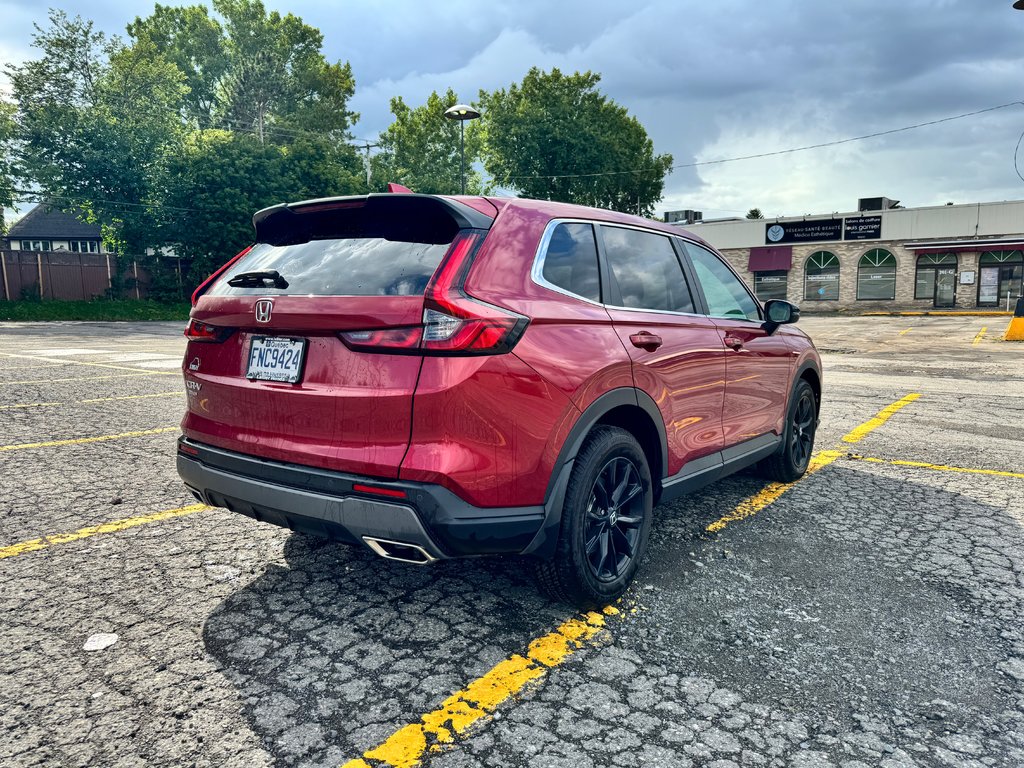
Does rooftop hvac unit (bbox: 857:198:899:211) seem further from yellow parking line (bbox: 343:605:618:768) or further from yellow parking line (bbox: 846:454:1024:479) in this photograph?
yellow parking line (bbox: 343:605:618:768)

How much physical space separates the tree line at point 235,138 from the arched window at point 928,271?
22825 millimetres

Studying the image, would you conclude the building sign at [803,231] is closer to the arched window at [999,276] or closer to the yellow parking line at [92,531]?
the arched window at [999,276]

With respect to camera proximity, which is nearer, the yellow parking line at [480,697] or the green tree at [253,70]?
the yellow parking line at [480,697]

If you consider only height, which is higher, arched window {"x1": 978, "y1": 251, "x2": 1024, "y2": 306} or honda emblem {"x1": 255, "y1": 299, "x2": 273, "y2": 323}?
arched window {"x1": 978, "y1": 251, "x2": 1024, "y2": 306}

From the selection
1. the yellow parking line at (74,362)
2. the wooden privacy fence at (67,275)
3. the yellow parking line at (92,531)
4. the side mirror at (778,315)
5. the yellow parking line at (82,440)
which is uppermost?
the wooden privacy fence at (67,275)

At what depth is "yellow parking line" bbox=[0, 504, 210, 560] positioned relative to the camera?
11.7 feet

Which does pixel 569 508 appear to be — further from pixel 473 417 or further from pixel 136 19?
pixel 136 19

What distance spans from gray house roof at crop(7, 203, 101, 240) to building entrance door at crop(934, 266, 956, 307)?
5961 cm

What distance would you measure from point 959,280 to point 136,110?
45355mm

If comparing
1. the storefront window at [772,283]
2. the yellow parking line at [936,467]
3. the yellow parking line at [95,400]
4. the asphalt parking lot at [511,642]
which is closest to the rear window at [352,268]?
the asphalt parking lot at [511,642]

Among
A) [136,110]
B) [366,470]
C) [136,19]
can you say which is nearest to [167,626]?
[366,470]

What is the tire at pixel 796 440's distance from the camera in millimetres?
4957

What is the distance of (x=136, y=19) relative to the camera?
63.0 m

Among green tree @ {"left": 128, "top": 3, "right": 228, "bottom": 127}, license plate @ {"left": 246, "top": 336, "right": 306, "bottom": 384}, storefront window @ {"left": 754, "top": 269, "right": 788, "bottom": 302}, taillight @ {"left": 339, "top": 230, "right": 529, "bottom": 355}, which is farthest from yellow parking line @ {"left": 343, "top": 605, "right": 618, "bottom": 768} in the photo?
green tree @ {"left": 128, "top": 3, "right": 228, "bottom": 127}
